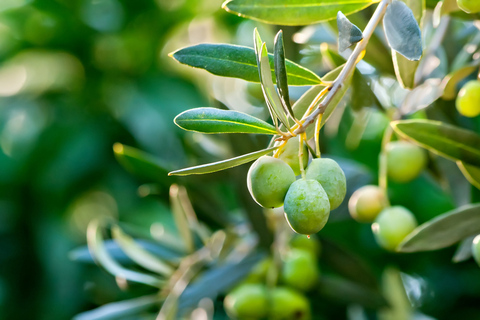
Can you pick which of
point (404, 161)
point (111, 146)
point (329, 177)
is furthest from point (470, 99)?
point (111, 146)

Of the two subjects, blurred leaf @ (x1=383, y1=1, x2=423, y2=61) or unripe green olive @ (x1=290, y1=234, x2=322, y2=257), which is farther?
unripe green olive @ (x1=290, y1=234, x2=322, y2=257)

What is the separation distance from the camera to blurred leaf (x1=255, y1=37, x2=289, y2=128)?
1.65 feet

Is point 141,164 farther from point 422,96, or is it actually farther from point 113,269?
point 422,96

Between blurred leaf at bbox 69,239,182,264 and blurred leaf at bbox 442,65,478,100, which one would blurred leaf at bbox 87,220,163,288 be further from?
blurred leaf at bbox 442,65,478,100

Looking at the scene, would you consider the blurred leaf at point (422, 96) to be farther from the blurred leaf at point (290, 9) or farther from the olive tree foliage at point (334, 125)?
the blurred leaf at point (290, 9)

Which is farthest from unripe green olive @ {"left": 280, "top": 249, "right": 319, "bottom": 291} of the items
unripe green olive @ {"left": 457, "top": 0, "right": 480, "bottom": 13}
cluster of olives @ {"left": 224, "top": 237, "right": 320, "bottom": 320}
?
unripe green olive @ {"left": 457, "top": 0, "right": 480, "bottom": 13}

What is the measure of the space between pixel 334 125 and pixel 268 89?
2.25 feet

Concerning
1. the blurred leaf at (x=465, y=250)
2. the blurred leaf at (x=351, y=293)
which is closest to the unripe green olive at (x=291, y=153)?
the blurred leaf at (x=465, y=250)

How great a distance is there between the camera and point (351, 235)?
1604 mm

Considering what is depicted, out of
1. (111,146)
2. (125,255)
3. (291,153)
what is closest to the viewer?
(291,153)

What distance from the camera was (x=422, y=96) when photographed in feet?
2.87

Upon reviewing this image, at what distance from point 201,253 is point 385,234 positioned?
493 mm

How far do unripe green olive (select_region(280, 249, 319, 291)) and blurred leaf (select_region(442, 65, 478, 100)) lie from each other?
1.49 feet

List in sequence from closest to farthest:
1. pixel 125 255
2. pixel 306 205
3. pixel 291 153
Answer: pixel 306 205
pixel 291 153
pixel 125 255
